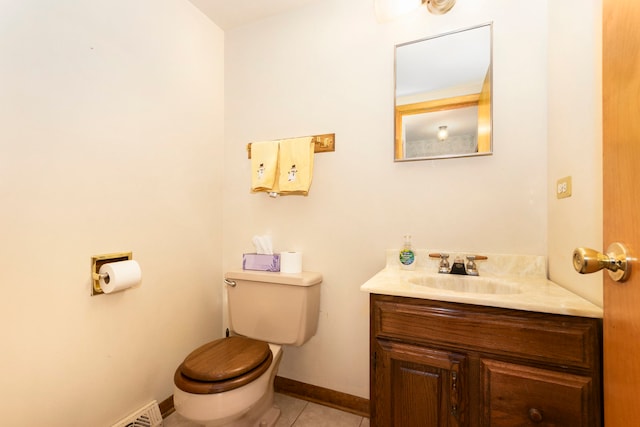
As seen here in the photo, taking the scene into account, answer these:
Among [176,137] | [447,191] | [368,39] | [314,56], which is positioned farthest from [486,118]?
[176,137]

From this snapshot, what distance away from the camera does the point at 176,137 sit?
5.29 feet

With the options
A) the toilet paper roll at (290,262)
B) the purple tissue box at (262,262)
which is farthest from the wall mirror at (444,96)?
the purple tissue box at (262,262)

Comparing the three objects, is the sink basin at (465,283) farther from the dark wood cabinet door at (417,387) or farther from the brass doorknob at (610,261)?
the brass doorknob at (610,261)

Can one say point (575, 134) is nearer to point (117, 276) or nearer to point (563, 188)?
point (563, 188)

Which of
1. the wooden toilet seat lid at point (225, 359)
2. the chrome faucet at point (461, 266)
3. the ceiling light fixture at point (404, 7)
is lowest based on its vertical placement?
the wooden toilet seat lid at point (225, 359)

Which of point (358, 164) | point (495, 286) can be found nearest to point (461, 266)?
point (495, 286)

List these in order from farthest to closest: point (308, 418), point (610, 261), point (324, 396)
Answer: point (324, 396), point (308, 418), point (610, 261)

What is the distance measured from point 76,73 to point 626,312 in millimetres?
1871

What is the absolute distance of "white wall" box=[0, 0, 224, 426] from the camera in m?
1.01

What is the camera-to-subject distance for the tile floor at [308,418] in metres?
1.47

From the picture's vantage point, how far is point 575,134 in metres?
1.03

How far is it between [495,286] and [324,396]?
1135 mm

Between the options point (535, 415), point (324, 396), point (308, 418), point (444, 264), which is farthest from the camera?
point (324, 396)

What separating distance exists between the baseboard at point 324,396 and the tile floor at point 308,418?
0.08ft
